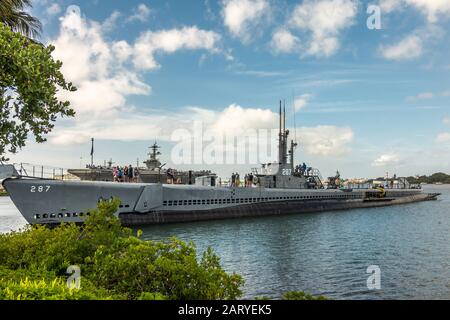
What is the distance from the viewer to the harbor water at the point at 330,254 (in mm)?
16312

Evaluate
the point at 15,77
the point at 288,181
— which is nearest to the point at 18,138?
the point at 15,77

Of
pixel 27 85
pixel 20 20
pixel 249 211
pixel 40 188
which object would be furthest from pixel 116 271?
pixel 249 211

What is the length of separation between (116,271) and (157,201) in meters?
30.5

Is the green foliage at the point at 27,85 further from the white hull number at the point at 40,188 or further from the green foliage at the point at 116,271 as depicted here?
the white hull number at the point at 40,188

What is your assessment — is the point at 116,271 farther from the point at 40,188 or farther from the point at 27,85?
the point at 40,188

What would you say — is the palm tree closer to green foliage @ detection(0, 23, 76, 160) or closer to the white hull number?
green foliage @ detection(0, 23, 76, 160)

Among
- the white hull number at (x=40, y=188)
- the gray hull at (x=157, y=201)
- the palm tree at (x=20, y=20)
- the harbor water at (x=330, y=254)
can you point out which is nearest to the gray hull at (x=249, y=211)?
the gray hull at (x=157, y=201)

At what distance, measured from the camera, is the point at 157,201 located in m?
38.7

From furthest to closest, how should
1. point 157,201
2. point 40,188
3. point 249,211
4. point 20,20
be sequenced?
point 249,211
point 157,201
point 40,188
point 20,20

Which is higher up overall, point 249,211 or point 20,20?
point 20,20

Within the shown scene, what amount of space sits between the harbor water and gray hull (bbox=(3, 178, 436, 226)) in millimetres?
2774

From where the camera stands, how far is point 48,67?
1107 centimetres
